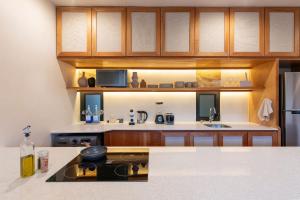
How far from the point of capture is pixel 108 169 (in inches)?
43.8

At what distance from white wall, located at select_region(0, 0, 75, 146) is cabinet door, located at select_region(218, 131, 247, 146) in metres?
2.17

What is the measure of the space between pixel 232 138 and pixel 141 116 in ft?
4.51

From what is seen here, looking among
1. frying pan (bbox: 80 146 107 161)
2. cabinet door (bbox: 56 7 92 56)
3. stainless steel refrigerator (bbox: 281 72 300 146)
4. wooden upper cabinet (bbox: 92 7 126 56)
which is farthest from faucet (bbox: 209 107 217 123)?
frying pan (bbox: 80 146 107 161)

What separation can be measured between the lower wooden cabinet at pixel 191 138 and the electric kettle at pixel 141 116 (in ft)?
1.79

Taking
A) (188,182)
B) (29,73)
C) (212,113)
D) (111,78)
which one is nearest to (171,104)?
(212,113)

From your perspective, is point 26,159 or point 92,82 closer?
point 26,159

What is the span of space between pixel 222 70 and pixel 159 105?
46.5 inches

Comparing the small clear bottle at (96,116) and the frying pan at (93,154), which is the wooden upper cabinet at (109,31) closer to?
the small clear bottle at (96,116)

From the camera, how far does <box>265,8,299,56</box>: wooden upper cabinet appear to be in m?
2.56

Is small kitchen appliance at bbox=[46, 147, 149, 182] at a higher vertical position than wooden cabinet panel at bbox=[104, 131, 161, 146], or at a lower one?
higher

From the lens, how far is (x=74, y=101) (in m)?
3.08

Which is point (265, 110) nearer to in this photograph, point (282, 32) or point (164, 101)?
point (282, 32)

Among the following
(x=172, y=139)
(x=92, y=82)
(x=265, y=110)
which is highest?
(x=92, y=82)

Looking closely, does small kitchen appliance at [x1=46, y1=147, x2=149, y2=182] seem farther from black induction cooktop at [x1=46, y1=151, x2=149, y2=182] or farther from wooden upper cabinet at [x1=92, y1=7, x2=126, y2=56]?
wooden upper cabinet at [x1=92, y1=7, x2=126, y2=56]
